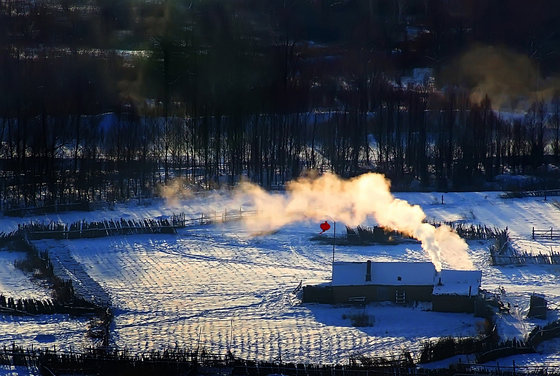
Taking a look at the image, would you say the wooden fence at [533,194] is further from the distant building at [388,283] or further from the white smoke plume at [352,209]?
the distant building at [388,283]

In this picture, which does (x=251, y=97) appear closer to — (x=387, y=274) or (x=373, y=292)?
(x=387, y=274)

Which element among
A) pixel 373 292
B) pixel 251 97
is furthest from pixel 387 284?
pixel 251 97

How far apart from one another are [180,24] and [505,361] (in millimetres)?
33685

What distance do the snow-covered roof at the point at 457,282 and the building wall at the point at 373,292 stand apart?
35cm

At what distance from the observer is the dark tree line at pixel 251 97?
42562mm

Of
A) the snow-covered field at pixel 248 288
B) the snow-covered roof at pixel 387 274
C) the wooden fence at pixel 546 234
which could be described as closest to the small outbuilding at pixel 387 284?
the snow-covered roof at pixel 387 274

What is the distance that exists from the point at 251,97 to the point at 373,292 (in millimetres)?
21107

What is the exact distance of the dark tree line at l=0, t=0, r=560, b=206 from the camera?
4256 cm

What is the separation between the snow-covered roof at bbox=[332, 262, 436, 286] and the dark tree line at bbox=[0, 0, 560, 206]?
521 inches

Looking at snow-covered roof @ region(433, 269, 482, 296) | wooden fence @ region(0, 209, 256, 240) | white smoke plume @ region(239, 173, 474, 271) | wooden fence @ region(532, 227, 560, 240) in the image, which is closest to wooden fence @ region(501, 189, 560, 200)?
white smoke plume @ region(239, 173, 474, 271)

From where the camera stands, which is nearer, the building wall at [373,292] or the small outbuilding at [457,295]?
the small outbuilding at [457,295]

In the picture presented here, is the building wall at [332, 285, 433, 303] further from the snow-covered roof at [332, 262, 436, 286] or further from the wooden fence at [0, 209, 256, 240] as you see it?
the wooden fence at [0, 209, 256, 240]

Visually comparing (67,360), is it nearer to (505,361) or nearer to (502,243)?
(505,361)

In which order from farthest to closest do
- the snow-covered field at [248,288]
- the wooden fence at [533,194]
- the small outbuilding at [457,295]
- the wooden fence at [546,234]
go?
the wooden fence at [533,194] → the wooden fence at [546,234] → the small outbuilding at [457,295] → the snow-covered field at [248,288]
